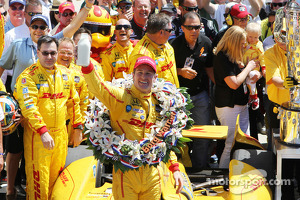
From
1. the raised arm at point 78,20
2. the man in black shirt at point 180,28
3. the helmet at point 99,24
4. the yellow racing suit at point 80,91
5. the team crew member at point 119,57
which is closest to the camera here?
the yellow racing suit at point 80,91

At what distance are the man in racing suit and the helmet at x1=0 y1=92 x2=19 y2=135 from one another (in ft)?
4.53

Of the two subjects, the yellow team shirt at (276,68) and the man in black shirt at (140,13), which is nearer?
the yellow team shirt at (276,68)

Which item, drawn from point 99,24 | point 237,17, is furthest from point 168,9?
point 99,24

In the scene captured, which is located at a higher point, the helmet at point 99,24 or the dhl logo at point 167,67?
the helmet at point 99,24

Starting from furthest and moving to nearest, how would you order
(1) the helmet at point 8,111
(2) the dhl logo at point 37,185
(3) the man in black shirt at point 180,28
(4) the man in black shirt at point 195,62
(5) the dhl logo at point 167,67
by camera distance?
1. (3) the man in black shirt at point 180,28
2. (4) the man in black shirt at point 195,62
3. (5) the dhl logo at point 167,67
4. (2) the dhl logo at point 37,185
5. (1) the helmet at point 8,111

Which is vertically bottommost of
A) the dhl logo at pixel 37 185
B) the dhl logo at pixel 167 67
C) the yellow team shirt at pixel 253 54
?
the dhl logo at pixel 37 185

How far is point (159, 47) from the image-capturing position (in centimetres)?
667

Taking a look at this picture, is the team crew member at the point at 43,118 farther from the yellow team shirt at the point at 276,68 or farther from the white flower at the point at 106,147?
the yellow team shirt at the point at 276,68

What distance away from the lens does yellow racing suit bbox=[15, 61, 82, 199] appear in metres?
5.48

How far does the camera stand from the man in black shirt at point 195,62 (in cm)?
703

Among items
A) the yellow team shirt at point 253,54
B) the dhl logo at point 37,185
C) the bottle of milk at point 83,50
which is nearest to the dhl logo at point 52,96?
the dhl logo at point 37,185

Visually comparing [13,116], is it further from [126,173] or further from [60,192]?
[126,173]

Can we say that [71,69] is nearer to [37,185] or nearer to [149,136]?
[37,185]

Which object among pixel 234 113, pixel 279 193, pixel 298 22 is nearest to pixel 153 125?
pixel 279 193
